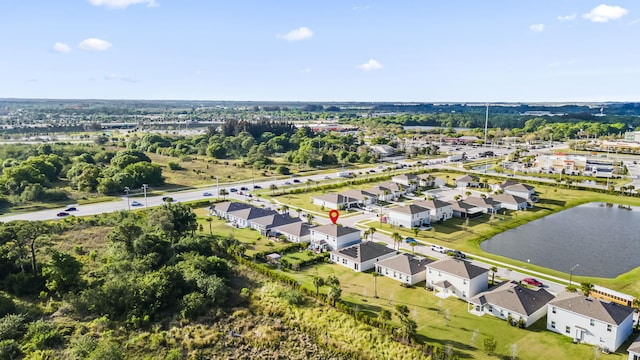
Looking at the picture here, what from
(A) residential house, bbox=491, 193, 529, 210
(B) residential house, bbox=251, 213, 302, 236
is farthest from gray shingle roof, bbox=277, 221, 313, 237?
(A) residential house, bbox=491, 193, 529, 210

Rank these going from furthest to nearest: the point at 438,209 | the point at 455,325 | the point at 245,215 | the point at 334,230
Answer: the point at 438,209 < the point at 245,215 < the point at 334,230 < the point at 455,325

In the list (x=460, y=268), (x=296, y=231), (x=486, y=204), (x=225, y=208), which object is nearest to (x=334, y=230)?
(x=296, y=231)

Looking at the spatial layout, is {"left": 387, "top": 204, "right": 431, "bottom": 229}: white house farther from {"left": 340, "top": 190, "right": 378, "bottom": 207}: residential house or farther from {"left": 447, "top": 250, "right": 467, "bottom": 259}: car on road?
{"left": 447, "top": 250, "right": 467, "bottom": 259}: car on road

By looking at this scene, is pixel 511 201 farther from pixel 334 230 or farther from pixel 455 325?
pixel 455 325

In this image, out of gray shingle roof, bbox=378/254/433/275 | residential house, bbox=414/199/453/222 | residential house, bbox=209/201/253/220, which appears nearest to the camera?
gray shingle roof, bbox=378/254/433/275

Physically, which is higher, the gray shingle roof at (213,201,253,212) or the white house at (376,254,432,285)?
the gray shingle roof at (213,201,253,212)

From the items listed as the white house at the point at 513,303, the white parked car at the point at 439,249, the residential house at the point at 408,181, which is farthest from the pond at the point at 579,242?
the residential house at the point at 408,181

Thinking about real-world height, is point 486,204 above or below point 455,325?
above
